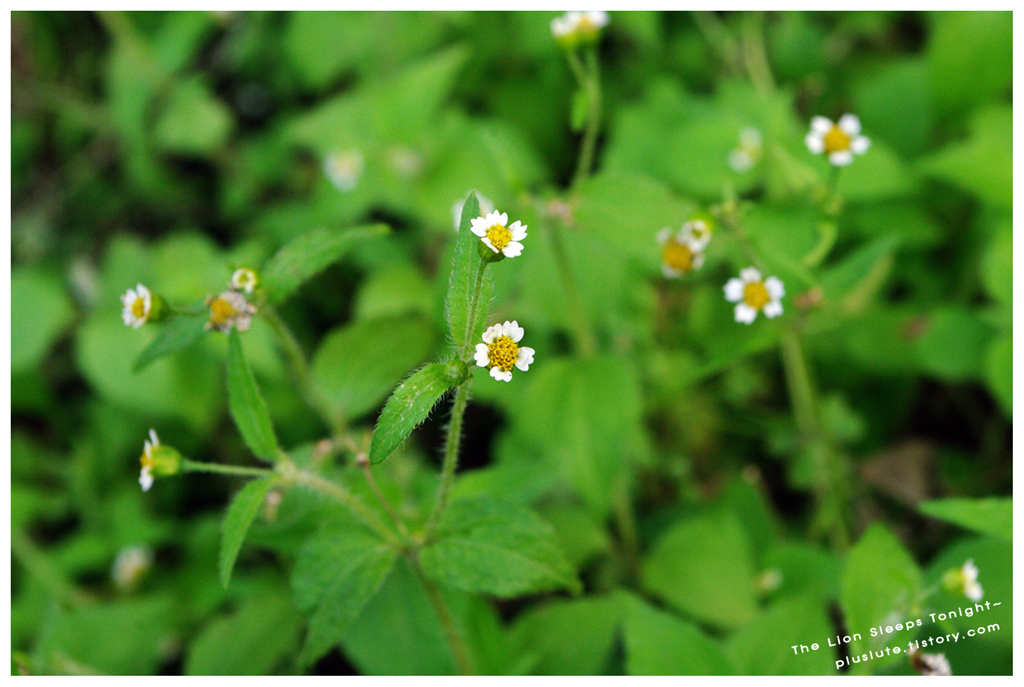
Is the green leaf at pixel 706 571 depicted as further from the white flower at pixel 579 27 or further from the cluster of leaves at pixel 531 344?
the white flower at pixel 579 27

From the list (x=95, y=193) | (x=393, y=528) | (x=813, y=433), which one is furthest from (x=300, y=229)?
(x=813, y=433)

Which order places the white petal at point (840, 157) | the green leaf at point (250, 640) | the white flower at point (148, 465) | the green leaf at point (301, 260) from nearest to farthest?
1. the white flower at point (148, 465)
2. the green leaf at point (301, 260)
3. the white petal at point (840, 157)
4. the green leaf at point (250, 640)

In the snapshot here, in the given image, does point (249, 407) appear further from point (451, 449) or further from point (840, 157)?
point (840, 157)

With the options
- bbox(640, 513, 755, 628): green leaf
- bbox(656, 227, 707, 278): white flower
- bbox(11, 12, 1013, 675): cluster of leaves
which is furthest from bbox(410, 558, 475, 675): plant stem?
bbox(656, 227, 707, 278): white flower

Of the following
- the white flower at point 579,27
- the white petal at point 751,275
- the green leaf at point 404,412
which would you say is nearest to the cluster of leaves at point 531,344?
the green leaf at point 404,412

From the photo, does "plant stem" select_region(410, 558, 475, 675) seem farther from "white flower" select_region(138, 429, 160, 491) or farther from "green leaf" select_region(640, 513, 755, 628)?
"green leaf" select_region(640, 513, 755, 628)

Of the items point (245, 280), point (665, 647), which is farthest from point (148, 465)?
point (665, 647)

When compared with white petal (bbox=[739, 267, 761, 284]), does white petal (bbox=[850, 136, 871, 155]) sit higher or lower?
higher
